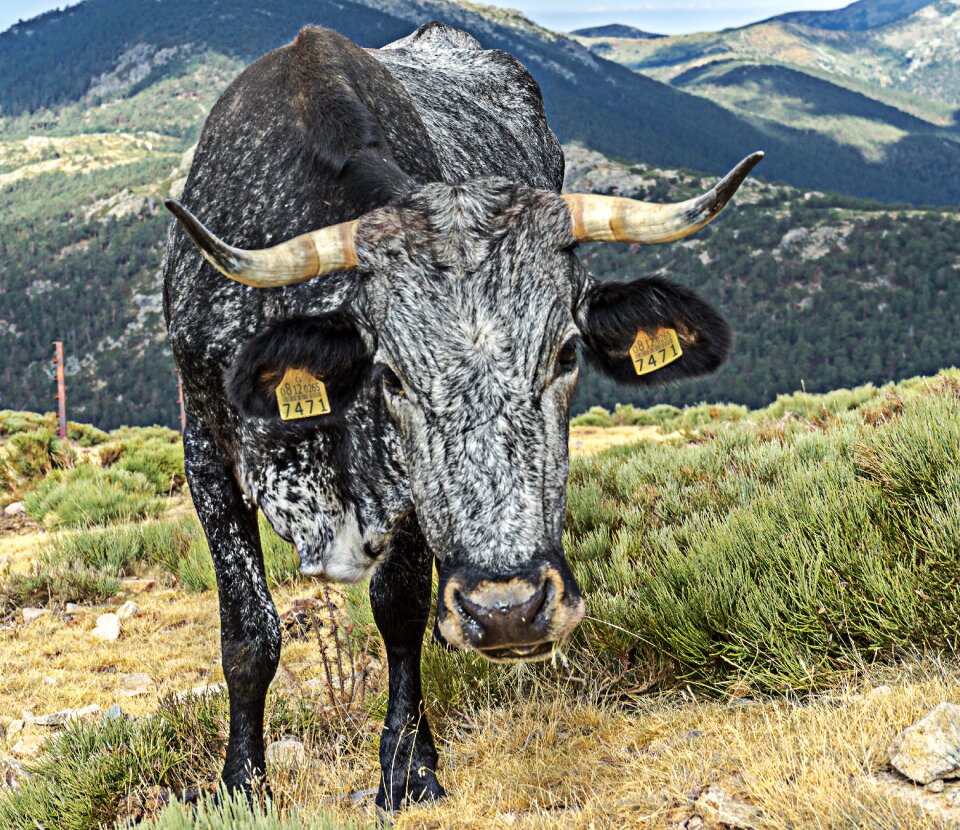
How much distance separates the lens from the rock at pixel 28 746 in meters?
4.25

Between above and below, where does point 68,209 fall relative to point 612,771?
below

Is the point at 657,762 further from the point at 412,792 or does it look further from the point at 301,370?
the point at 301,370

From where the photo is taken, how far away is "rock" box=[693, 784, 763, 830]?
2.60 m

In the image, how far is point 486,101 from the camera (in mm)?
7258

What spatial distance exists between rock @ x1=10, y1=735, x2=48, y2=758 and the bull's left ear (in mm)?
3161

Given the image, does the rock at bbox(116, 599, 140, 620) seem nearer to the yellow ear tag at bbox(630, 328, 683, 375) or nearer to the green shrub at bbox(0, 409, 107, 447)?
the yellow ear tag at bbox(630, 328, 683, 375)

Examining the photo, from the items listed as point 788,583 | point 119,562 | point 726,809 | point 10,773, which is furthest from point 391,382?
point 119,562

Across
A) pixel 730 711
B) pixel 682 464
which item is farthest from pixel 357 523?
pixel 682 464

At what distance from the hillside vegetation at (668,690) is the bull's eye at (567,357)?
1.35 metres

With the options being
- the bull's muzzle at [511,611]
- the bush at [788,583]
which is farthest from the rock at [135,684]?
the bull's muzzle at [511,611]

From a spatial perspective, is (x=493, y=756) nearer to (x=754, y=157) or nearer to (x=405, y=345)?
(x=405, y=345)

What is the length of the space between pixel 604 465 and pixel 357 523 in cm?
452

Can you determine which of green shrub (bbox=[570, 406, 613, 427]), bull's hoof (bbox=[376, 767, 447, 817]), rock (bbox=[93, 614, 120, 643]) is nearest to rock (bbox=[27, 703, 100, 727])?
rock (bbox=[93, 614, 120, 643])

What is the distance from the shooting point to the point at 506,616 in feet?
8.32
